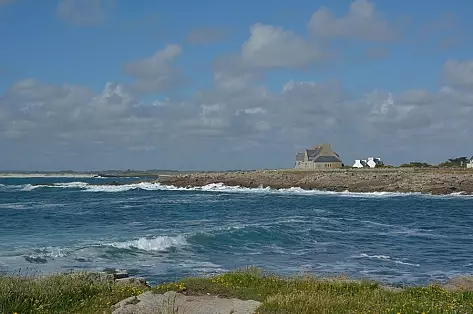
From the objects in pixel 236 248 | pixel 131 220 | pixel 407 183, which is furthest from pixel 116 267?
pixel 407 183

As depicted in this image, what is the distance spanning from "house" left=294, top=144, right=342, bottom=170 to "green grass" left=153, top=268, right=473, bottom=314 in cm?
12233

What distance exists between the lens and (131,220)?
142 feet

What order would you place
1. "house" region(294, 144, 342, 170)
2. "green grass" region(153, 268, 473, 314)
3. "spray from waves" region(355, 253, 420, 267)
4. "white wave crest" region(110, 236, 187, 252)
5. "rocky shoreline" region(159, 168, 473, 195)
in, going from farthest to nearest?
1. "house" region(294, 144, 342, 170)
2. "rocky shoreline" region(159, 168, 473, 195)
3. "white wave crest" region(110, 236, 187, 252)
4. "spray from waves" region(355, 253, 420, 267)
5. "green grass" region(153, 268, 473, 314)

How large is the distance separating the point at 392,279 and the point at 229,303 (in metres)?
11.1

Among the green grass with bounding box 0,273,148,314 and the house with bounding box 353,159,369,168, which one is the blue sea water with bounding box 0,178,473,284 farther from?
the house with bounding box 353,159,369,168

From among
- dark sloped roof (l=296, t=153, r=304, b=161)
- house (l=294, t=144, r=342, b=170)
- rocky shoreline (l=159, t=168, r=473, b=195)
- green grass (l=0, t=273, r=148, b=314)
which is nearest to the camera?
green grass (l=0, t=273, r=148, b=314)

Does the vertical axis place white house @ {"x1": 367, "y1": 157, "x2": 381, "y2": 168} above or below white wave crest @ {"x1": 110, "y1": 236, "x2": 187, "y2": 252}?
above

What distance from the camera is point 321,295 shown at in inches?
449

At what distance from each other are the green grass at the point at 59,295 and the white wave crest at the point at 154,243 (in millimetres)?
14264

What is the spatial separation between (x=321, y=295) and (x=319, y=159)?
126 m

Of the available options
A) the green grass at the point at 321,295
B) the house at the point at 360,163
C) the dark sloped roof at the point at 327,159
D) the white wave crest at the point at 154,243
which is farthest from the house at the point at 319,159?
the green grass at the point at 321,295

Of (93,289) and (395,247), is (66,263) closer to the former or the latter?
(93,289)

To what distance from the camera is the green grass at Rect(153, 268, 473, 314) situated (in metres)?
9.86

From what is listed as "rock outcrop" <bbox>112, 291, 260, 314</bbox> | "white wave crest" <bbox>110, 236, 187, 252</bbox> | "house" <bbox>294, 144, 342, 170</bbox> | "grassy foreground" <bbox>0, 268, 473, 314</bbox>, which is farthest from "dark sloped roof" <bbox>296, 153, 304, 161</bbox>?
"rock outcrop" <bbox>112, 291, 260, 314</bbox>
